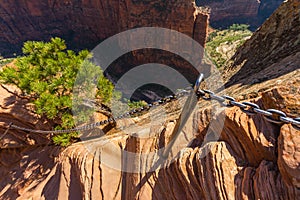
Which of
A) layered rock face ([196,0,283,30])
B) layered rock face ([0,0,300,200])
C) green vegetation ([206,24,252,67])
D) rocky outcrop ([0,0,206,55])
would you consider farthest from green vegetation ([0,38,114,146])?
layered rock face ([196,0,283,30])

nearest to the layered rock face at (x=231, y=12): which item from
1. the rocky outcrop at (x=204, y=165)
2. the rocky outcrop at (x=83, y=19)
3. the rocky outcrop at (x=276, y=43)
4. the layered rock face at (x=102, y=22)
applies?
the layered rock face at (x=102, y=22)

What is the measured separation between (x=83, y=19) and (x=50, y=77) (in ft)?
135

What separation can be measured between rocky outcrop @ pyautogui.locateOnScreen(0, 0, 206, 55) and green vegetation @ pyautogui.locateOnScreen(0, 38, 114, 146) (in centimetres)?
3003

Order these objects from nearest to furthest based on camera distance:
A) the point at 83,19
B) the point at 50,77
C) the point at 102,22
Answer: the point at 50,77 < the point at 102,22 < the point at 83,19

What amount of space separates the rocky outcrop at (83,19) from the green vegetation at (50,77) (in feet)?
98.5

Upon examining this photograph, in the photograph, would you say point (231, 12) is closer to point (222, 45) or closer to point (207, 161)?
point (222, 45)

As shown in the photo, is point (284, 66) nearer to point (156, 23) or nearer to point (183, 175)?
point (183, 175)

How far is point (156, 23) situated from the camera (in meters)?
37.3

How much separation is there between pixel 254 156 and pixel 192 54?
35.3 meters

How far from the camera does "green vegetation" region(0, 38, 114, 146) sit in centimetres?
850

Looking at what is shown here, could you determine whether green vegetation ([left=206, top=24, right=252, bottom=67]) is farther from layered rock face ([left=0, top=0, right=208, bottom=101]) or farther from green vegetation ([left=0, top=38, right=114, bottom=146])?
green vegetation ([left=0, top=38, right=114, bottom=146])

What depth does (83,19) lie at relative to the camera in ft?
148

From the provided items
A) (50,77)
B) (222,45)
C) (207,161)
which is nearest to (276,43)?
(207,161)

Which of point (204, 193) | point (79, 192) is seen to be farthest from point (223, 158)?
point (79, 192)
